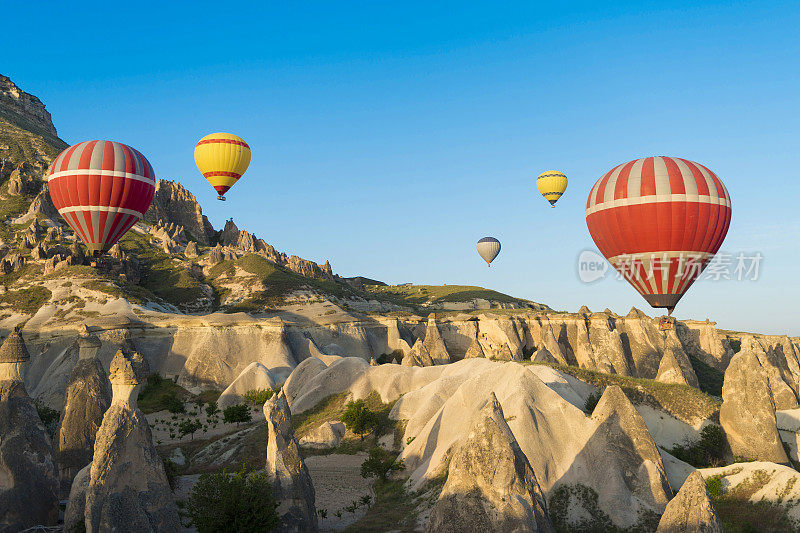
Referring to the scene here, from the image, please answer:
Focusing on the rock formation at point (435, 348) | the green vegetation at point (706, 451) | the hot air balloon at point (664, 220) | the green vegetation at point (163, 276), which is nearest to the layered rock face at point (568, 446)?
the green vegetation at point (706, 451)

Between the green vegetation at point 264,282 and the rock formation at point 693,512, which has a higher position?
the green vegetation at point 264,282

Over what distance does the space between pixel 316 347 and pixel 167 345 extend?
20.1 m

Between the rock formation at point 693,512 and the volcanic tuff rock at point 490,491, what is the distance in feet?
15.6

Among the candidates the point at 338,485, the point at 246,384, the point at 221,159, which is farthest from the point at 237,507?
the point at 221,159

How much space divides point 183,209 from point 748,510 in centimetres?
16617

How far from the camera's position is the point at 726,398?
136 feet

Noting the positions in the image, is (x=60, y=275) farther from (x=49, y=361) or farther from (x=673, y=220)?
(x=673, y=220)

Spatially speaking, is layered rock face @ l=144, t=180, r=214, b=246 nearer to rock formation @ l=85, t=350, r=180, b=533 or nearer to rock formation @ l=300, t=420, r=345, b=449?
rock formation @ l=300, t=420, r=345, b=449

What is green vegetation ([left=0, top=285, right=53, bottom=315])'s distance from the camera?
79.6 meters

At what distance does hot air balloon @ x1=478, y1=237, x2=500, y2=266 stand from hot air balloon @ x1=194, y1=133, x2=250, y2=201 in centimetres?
7033

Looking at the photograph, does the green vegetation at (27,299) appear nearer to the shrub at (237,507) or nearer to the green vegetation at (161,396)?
the green vegetation at (161,396)

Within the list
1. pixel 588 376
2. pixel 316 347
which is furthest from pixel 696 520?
pixel 316 347

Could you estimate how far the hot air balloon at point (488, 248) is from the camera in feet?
426

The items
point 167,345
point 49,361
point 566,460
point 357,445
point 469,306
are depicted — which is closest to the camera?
point 566,460
